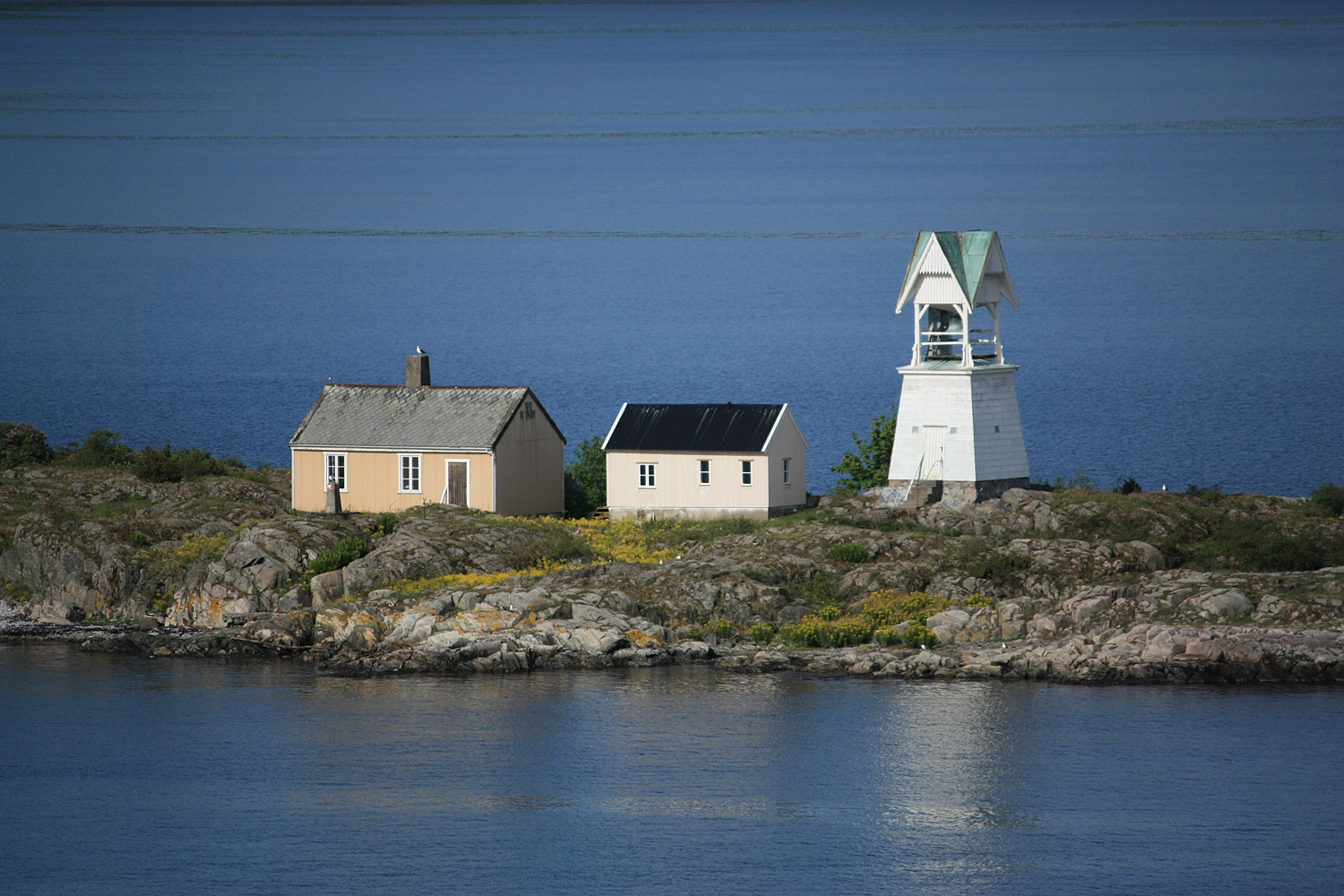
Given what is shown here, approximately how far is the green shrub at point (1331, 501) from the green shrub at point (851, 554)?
46.8 feet

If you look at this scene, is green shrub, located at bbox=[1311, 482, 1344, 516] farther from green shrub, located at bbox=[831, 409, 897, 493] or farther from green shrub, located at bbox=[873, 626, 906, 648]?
green shrub, located at bbox=[873, 626, 906, 648]

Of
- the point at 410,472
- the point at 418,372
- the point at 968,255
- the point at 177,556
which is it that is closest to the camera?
the point at 177,556

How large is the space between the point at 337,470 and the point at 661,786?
21.6 meters

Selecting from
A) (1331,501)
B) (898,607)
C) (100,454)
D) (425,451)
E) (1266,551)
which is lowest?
(898,607)

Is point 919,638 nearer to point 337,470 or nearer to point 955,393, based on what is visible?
point 955,393

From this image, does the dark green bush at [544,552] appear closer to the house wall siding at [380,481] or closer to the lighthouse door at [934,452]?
the house wall siding at [380,481]

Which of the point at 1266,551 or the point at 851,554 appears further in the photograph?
the point at 851,554

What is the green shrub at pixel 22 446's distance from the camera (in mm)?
59625

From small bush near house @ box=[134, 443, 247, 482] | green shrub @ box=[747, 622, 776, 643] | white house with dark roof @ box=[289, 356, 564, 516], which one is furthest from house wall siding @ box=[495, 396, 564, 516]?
small bush near house @ box=[134, 443, 247, 482]

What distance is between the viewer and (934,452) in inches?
1993

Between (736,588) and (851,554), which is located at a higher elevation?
(851,554)

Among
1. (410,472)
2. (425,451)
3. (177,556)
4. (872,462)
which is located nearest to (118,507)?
(177,556)

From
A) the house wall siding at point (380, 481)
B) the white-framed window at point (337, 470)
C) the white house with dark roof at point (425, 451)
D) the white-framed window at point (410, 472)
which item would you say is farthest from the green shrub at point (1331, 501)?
the white-framed window at point (337, 470)

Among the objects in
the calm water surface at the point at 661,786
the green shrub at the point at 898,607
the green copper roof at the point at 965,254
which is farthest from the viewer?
the green copper roof at the point at 965,254
